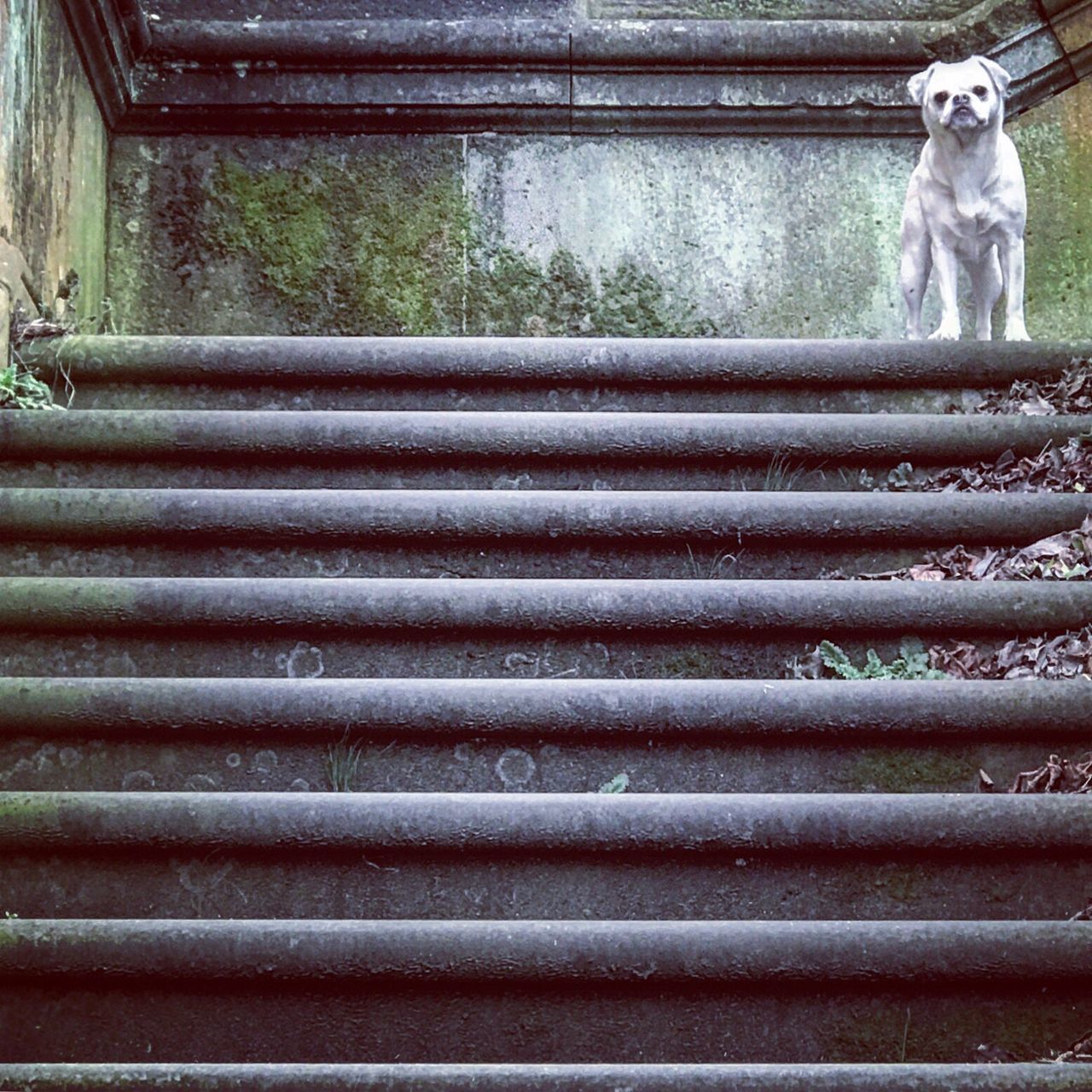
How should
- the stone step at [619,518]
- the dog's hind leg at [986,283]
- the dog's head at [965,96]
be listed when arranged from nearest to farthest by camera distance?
the stone step at [619,518], the dog's head at [965,96], the dog's hind leg at [986,283]

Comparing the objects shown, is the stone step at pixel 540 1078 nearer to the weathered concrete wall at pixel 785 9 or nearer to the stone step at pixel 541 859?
the stone step at pixel 541 859

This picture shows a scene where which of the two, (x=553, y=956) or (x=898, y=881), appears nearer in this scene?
(x=553, y=956)

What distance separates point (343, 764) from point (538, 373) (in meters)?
1.28

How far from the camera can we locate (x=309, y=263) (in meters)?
5.16

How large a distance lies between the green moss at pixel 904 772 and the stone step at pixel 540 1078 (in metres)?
0.62

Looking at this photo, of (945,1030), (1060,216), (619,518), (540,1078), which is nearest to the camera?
(540,1078)

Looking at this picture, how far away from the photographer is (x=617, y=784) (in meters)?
2.63

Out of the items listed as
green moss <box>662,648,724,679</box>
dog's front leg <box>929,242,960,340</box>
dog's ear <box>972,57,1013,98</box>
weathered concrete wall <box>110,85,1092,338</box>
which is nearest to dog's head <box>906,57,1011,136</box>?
dog's ear <box>972,57,1013,98</box>

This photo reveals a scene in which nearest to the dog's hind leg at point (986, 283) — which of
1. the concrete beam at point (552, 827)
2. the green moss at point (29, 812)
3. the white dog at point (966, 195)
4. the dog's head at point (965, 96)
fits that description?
the white dog at point (966, 195)

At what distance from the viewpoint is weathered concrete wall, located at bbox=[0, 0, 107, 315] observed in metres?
3.72

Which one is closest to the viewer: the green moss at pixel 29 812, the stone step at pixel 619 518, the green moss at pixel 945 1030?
the green moss at pixel 945 1030

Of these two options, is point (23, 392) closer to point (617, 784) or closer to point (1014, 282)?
point (617, 784)

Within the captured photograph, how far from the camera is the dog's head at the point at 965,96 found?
392 cm

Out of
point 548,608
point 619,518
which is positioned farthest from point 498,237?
point 548,608
